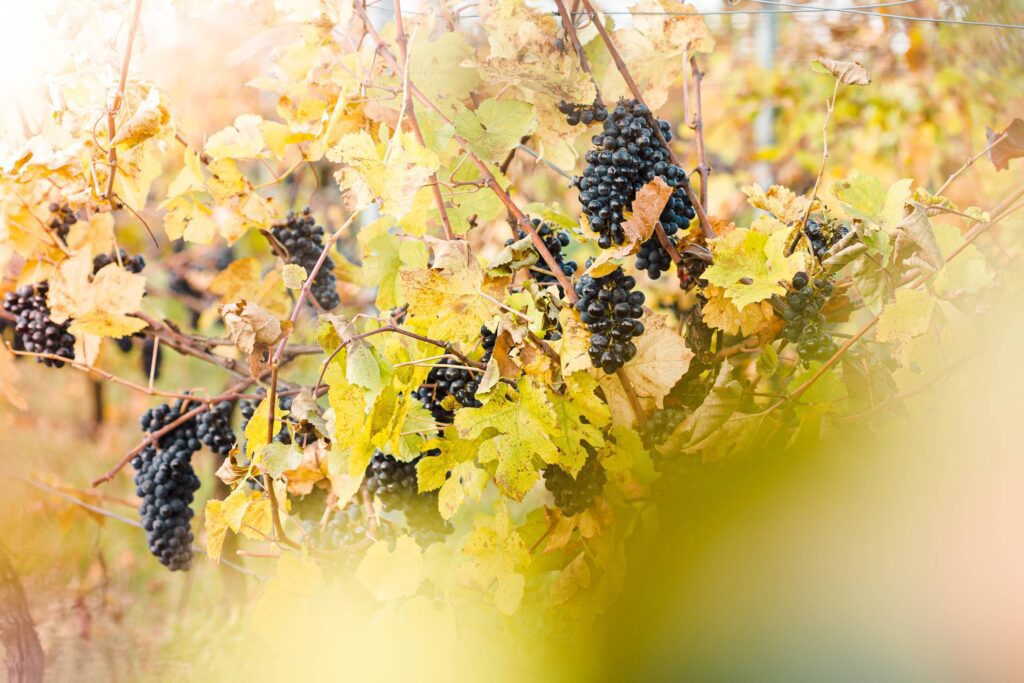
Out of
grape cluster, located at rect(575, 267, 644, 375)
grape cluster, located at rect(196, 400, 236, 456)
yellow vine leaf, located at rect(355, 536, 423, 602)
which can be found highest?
grape cluster, located at rect(575, 267, 644, 375)

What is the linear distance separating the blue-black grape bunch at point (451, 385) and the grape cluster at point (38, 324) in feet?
1.17

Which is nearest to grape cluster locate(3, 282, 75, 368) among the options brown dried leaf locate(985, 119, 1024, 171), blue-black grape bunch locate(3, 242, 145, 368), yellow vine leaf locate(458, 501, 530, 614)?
blue-black grape bunch locate(3, 242, 145, 368)

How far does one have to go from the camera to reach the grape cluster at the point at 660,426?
0.53 m

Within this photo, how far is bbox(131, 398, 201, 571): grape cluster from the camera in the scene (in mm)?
797

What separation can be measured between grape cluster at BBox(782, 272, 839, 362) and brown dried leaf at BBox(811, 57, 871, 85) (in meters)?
0.13

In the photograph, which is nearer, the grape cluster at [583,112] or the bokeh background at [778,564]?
the bokeh background at [778,564]

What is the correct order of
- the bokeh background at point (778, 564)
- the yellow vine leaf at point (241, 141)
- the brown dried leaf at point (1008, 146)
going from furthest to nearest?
the yellow vine leaf at point (241, 141), the brown dried leaf at point (1008, 146), the bokeh background at point (778, 564)

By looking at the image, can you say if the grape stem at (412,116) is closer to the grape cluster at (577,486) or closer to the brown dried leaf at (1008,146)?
the grape cluster at (577,486)

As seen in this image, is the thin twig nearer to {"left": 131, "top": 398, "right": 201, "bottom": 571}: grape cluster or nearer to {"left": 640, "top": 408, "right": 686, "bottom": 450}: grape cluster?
{"left": 131, "top": 398, "right": 201, "bottom": 571}: grape cluster

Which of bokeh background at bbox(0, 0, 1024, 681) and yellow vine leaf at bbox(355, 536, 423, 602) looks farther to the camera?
yellow vine leaf at bbox(355, 536, 423, 602)

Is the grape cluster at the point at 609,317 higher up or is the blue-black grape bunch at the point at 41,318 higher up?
the grape cluster at the point at 609,317

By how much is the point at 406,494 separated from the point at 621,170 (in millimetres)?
298

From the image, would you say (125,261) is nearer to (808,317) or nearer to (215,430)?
(215,430)

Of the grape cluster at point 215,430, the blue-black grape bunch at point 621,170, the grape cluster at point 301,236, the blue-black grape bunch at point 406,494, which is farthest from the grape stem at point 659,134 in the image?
the grape cluster at point 215,430
